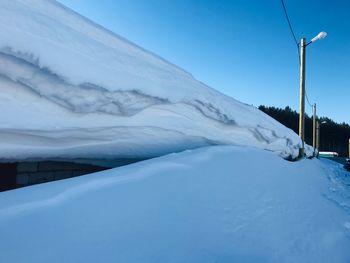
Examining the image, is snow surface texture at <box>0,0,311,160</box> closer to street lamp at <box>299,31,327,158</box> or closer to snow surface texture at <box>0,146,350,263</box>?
snow surface texture at <box>0,146,350,263</box>

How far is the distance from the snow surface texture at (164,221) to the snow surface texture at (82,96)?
0.28 m

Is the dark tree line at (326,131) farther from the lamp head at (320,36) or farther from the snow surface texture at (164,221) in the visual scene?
the snow surface texture at (164,221)

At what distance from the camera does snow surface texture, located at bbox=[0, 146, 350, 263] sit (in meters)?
1.21

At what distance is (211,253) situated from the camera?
4.49ft

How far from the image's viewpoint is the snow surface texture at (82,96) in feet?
5.01

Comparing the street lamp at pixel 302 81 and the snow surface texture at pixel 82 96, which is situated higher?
the street lamp at pixel 302 81

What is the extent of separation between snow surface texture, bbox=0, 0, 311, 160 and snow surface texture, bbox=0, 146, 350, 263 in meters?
0.28

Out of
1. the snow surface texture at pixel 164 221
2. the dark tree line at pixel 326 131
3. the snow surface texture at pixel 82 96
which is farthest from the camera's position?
the dark tree line at pixel 326 131

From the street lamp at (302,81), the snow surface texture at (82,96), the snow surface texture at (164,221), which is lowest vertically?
the snow surface texture at (164,221)

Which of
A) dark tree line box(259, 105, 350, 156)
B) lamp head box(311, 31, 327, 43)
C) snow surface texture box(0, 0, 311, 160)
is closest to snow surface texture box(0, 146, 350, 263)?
snow surface texture box(0, 0, 311, 160)

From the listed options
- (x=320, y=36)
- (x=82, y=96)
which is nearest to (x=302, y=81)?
(x=320, y=36)

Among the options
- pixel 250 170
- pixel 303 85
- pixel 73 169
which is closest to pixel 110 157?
pixel 73 169

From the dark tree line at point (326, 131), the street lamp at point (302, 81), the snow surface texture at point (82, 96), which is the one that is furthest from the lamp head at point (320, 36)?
the dark tree line at point (326, 131)

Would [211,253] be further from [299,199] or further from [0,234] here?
[299,199]
